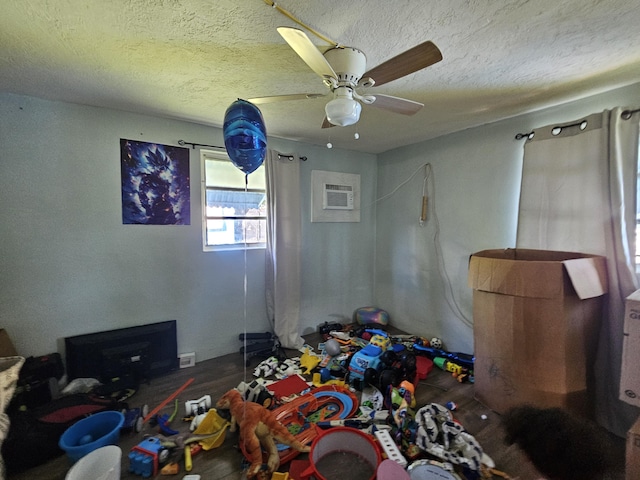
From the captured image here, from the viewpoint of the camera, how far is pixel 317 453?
145 centimetres

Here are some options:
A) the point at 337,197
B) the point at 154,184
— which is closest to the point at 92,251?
the point at 154,184

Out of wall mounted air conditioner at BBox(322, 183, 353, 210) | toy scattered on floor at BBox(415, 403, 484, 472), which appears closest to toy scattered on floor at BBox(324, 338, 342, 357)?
toy scattered on floor at BBox(415, 403, 484, 472)

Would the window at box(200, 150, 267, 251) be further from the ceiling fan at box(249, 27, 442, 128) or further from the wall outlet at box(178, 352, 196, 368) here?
the ceiling fan at box(249, 27, 442, 128)

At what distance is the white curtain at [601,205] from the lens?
1.61 meters

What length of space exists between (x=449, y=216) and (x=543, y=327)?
1371 millimetres

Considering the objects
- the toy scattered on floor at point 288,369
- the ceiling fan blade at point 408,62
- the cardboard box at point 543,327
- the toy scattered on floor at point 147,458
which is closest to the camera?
the ceiling fan blade at point 408,62

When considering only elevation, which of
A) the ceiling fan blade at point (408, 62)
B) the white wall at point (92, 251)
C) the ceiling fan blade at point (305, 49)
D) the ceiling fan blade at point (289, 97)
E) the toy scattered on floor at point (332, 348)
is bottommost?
the toy scattered on floor at point (332, 348)

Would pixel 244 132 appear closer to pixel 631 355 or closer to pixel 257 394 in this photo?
pixel 257 394

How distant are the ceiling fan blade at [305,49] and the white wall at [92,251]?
175 centimetres

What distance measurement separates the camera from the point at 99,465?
130cm

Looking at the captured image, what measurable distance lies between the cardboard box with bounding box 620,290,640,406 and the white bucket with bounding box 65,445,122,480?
2377mm

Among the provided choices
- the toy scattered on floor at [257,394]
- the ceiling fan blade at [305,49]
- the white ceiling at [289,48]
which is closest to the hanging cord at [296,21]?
the white ceiling at [289,48]

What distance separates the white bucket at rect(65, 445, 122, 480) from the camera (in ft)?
4.03

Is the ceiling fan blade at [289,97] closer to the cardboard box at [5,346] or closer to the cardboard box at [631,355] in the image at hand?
the cardboard box at [631,355]
